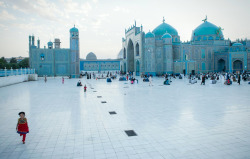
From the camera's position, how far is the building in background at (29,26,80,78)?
112ft

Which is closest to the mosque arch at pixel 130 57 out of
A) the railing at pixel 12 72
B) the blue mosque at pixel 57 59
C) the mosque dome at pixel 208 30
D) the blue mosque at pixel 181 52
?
the blue mosque at pixel 181 52

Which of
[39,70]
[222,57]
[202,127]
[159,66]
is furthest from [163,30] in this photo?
[202,127]

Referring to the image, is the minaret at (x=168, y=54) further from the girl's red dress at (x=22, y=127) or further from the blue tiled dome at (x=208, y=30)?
the girl's red dress at (x=22, y=127)

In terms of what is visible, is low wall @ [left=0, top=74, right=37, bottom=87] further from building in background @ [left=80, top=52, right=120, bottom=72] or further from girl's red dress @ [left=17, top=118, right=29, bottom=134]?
building in background @ [left=80, top=52, right=120, bottom=72]

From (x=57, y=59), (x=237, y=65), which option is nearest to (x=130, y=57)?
(x=57, y=59)

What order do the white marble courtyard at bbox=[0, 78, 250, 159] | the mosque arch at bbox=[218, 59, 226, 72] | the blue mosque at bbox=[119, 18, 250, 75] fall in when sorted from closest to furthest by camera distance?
the white marble courtyard at bbox=[0, 78, 250, 159], the blue mosque at bbox=[119, 18, 250, 75], the mosque arch at bbox=[218, 59, 226, 72]

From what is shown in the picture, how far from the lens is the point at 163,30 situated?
43.0 m

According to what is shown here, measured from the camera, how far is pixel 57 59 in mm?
35219

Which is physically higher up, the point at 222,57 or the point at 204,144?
the point at 222,57

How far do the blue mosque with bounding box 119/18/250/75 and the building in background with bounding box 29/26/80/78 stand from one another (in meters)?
12.9

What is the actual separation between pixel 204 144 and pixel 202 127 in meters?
1.30

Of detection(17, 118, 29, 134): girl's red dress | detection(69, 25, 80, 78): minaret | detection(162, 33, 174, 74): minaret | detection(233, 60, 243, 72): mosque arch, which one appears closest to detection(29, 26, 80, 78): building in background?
detection(69, 25, 80, 78): minaret

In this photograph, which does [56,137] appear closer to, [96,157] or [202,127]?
[96,157]

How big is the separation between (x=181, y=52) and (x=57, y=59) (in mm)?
25664
